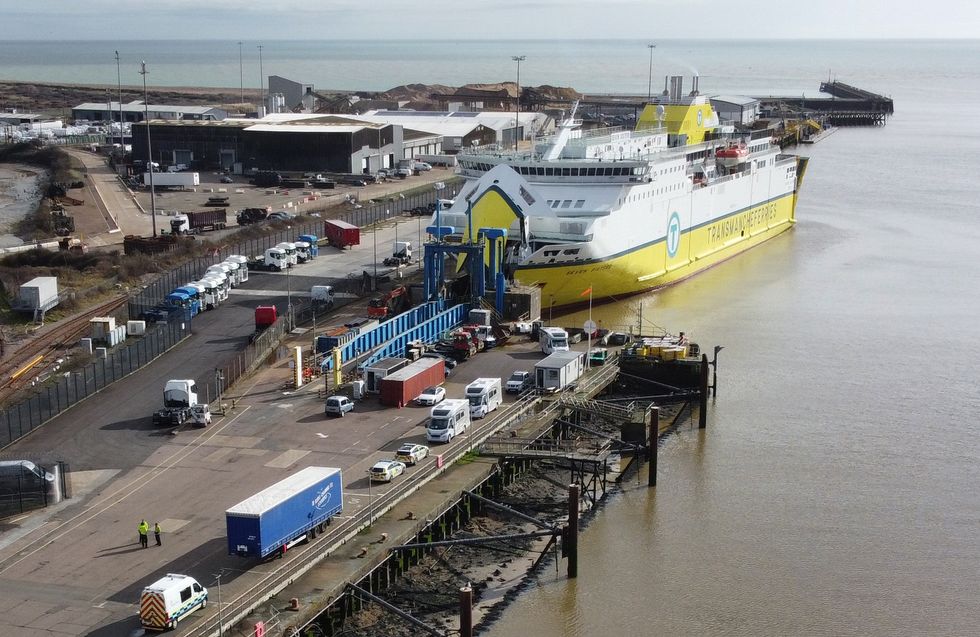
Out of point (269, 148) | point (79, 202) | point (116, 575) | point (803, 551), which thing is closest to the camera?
point (116, 575)

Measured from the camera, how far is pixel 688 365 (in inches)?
1362

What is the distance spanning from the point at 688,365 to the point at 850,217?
41.4m

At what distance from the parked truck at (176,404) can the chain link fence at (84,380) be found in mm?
2830

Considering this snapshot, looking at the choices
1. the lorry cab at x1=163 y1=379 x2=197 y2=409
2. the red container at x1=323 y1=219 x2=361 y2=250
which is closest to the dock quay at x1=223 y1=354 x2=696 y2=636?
the lorry cab at x1=163 y1=379 x2=197 y2=409

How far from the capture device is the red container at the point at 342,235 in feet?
180

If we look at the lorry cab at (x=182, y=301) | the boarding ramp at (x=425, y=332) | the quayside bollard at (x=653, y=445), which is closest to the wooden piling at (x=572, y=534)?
the quayside bollard at (x=653, y=445)

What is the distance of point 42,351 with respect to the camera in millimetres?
35938

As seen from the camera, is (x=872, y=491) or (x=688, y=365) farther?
(x=688, y=365)

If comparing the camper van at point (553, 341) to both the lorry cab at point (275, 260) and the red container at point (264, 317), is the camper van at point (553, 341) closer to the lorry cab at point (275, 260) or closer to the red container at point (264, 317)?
the red container at point (264, 317)

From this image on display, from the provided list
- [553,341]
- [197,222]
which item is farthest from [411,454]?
[197,222]

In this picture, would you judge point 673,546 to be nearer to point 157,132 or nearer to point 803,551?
point 803,551

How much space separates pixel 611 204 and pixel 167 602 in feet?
103

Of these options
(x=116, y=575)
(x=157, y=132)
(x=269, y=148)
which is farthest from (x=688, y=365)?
(x=157, y=132)

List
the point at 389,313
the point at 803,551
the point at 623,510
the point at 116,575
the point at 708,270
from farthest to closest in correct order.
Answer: the point at 708,270
the point at 389,313
the point at 623,510
the point at 803,551
the point at 116,575
